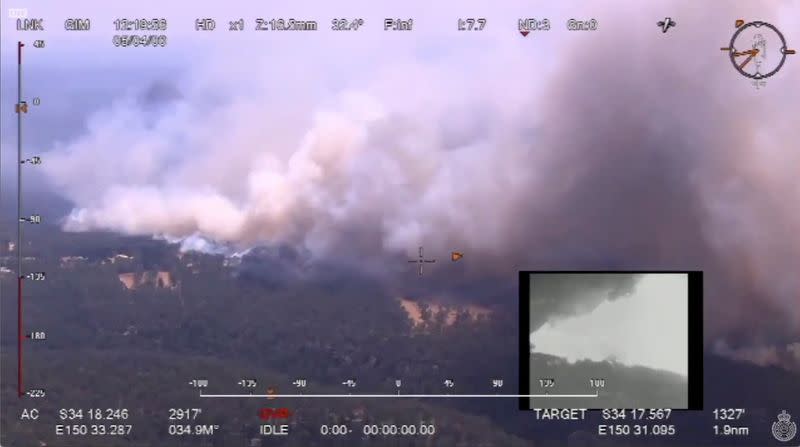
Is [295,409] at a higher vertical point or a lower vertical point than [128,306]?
lower

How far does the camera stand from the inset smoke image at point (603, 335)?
8727 mm

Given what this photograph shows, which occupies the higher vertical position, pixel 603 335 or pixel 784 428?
pixel 603 335

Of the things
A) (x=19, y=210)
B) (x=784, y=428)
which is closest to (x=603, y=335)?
(x=784, y=428)

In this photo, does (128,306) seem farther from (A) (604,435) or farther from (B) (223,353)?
(A) (604,435)

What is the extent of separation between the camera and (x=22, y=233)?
→ 884 centimetres

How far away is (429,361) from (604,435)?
1968 millimetres

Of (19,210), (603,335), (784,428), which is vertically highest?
(19,210)

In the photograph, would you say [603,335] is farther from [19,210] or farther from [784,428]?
[19,210]

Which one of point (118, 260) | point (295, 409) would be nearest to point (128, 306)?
point (118, 260)

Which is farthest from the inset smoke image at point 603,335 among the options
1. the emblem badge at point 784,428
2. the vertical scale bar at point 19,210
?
the vertical scale bar at point 19,210

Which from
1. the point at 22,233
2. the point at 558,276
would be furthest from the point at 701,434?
the point at 22,233

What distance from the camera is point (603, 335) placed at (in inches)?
346

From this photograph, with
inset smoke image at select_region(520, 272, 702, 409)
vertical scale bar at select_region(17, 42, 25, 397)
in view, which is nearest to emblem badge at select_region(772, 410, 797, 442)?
inset smoke image at select_region(520, 272, 702, 409)

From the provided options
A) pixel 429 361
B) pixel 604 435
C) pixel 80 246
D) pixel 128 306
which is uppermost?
pixel 80 246
